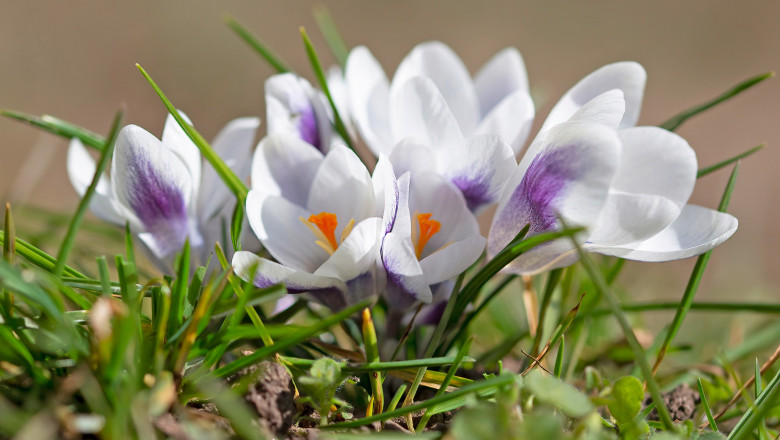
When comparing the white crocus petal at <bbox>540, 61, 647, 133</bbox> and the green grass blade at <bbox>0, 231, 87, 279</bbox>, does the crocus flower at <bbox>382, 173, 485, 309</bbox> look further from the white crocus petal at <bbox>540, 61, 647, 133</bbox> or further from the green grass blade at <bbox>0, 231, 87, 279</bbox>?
the green grass blade at <bbox>0, 231, 87, 279</bbox>

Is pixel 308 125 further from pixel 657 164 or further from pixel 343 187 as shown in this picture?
pixel 657 164

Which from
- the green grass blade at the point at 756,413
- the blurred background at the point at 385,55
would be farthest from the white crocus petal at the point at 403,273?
the blurred background at the point at 385,55

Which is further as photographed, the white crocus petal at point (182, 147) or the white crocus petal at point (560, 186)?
the white crocus petal at point (182, 147)

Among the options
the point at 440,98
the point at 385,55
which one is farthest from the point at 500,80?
the point at 385,55

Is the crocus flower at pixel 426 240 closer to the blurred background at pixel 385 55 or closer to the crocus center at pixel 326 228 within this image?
the crocus center at pixel 326 228

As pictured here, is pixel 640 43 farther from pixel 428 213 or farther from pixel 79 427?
pixel 79 427
